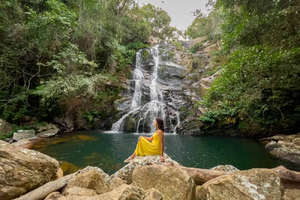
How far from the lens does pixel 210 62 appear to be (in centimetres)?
1989

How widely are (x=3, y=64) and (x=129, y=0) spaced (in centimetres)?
1359

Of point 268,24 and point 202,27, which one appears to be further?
point 202,27

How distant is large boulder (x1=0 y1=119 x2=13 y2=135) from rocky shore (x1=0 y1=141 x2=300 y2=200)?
8.61 m

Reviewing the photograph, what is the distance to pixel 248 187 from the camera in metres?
1.78

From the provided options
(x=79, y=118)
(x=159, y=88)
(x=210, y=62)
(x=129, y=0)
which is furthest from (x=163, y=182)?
(x=210, y=62)

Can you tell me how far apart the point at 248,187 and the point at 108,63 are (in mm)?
15304

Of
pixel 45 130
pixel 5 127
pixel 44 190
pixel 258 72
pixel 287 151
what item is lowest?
pixel 44 190

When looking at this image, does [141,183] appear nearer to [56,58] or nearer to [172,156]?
[172,156]

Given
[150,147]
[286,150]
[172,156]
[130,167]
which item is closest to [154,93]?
[172,156]

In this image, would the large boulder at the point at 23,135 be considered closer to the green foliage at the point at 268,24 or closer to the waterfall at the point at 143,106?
the waterfall at the point at 143,106

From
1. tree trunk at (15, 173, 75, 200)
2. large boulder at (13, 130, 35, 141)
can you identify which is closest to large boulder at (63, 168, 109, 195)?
tree trunk at (15, 173, 75, 200)

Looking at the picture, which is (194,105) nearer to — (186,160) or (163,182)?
(186,160)

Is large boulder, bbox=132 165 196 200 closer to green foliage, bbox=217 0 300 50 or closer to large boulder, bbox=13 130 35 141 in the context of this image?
green foliage, bbox=217 0 300 50

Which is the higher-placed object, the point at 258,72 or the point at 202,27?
the point at 202,27
